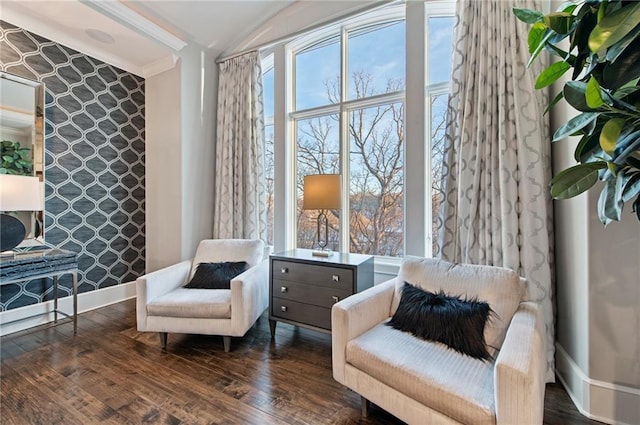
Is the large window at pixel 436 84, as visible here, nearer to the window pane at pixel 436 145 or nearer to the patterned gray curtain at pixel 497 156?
the window pane at pixel 436 145

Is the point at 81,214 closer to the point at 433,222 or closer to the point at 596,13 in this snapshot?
the point at 433,222

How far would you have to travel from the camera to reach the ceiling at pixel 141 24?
2.64 meters

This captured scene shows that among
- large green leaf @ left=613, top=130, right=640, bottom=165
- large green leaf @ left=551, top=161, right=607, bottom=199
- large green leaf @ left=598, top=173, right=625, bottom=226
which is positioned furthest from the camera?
large green leaf @ left=551, top=161, right=607, bottom=199

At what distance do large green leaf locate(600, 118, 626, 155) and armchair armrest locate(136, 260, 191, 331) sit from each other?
2.86m

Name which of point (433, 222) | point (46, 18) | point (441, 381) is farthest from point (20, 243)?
point (433, 222)

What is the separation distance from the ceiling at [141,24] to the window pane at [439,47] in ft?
5.34

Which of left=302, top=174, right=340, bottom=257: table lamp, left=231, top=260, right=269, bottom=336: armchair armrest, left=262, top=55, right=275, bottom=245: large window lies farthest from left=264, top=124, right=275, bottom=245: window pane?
left=302, top=174, right=340, bottom=257: table lamp

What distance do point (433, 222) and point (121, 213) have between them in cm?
356

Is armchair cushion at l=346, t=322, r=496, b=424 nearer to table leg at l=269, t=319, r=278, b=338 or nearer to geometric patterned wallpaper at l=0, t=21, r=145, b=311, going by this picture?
table leg at l=269, t=319, r=278, b=338

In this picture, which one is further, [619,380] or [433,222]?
[433,222]

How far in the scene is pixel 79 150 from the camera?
3.13 metres

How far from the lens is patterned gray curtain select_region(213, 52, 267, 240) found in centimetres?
336

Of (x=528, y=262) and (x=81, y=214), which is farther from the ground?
(x=81, y=214)

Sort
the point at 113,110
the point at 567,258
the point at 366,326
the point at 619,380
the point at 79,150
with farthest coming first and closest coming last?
the point at 113,110
the point at 79,150
the point at 567,258
the point at 366,326
the point at 619,380
